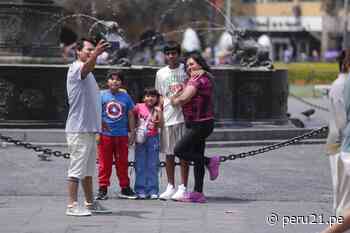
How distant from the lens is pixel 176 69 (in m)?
12.5

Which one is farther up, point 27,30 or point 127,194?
point 27,30

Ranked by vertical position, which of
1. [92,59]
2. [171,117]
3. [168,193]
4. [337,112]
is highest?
[92,59]

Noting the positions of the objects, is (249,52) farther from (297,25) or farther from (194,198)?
(297,25)

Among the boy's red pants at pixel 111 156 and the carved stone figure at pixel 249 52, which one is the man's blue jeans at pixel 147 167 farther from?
the carved stone figure at pixel 249 52

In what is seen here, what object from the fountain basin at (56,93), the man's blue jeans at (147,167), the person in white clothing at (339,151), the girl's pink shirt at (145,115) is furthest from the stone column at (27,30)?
the person in white clothing at (339,151)

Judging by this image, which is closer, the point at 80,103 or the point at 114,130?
the point at 80,103

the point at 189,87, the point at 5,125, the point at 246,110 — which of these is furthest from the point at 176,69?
the point at 246,110

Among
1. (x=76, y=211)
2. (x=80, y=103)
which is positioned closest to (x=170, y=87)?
(x=80, y=103)

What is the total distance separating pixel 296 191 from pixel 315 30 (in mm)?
77395

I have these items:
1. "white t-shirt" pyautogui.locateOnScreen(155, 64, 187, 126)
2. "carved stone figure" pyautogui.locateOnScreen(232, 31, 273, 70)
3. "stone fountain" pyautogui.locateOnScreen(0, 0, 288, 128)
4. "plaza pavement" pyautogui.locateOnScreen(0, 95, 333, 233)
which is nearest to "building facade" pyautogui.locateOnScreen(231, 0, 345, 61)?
"carved stone figure" pyautogui.locateOnScreen(232, 31, 273, 70)

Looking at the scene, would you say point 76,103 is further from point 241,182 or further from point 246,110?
point 246,110

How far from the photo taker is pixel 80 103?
35.4 ft

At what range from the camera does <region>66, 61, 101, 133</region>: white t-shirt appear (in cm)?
1080

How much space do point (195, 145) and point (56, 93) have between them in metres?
6.24
